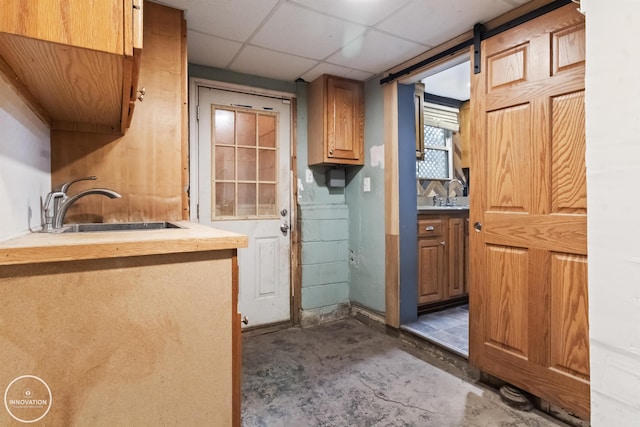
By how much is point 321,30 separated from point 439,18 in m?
0.70

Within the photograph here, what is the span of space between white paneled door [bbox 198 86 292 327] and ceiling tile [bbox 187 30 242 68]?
215 millimetres

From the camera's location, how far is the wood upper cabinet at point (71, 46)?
780 mm

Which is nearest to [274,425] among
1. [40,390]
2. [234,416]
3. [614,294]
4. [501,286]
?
[234,416]

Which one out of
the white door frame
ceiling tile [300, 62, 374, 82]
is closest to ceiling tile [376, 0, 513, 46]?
ceiling tile [300, 62, 374, 82]

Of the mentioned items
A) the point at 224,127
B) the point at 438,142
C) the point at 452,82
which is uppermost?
the point at 452,82

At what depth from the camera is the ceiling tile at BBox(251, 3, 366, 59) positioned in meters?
1.98

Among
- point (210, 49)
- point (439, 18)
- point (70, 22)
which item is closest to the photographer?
point (70, 22)

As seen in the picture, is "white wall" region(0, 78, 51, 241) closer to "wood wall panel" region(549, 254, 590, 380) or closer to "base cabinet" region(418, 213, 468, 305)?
"wood wall panel" region(549, 254, 590, 380)

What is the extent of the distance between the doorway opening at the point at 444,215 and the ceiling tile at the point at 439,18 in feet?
0.69

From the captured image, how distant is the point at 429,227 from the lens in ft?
9.95

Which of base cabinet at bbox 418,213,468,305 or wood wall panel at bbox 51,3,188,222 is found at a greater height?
wood wall panel at bbox 51,3,188,222

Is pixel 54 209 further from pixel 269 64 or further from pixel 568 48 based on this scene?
pixel 568 48

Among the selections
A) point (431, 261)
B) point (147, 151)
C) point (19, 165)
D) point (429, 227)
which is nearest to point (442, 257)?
point (431, 261)

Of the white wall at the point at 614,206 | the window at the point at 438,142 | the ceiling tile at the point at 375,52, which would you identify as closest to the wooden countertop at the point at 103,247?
the white wall at the point at 614,206
